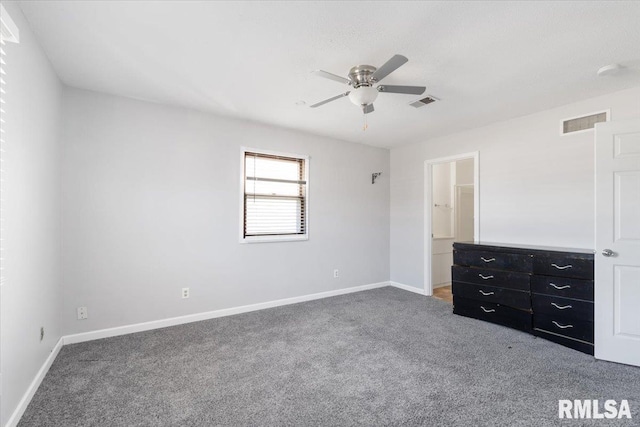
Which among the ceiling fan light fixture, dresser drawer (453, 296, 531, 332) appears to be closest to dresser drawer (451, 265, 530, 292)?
dresser drawer (453, 296, 531, 332)

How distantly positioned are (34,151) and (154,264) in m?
1.56

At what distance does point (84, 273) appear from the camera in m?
2.96

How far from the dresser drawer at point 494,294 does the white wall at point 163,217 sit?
195 cm

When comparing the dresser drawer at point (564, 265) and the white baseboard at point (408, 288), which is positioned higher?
the dresser drawer at point (564, 265)

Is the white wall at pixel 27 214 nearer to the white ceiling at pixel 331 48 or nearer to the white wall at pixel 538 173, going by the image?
the white ceiling at pixel 331 48

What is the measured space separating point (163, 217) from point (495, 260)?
3.90 metres

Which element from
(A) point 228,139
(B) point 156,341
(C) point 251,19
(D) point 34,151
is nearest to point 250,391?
(B) point 156,341

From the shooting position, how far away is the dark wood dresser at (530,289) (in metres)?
2.78

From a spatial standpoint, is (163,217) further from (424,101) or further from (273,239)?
(424,101)

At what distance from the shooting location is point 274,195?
165 inches

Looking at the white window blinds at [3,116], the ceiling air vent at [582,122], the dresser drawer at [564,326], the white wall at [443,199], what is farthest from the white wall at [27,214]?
the white wall at [443,199]

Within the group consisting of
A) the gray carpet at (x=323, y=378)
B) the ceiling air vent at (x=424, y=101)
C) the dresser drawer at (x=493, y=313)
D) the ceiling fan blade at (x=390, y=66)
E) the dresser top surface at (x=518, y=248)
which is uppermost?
the ceiling air vent at (x=424, y=101)

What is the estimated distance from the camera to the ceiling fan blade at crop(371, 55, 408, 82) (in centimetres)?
192
